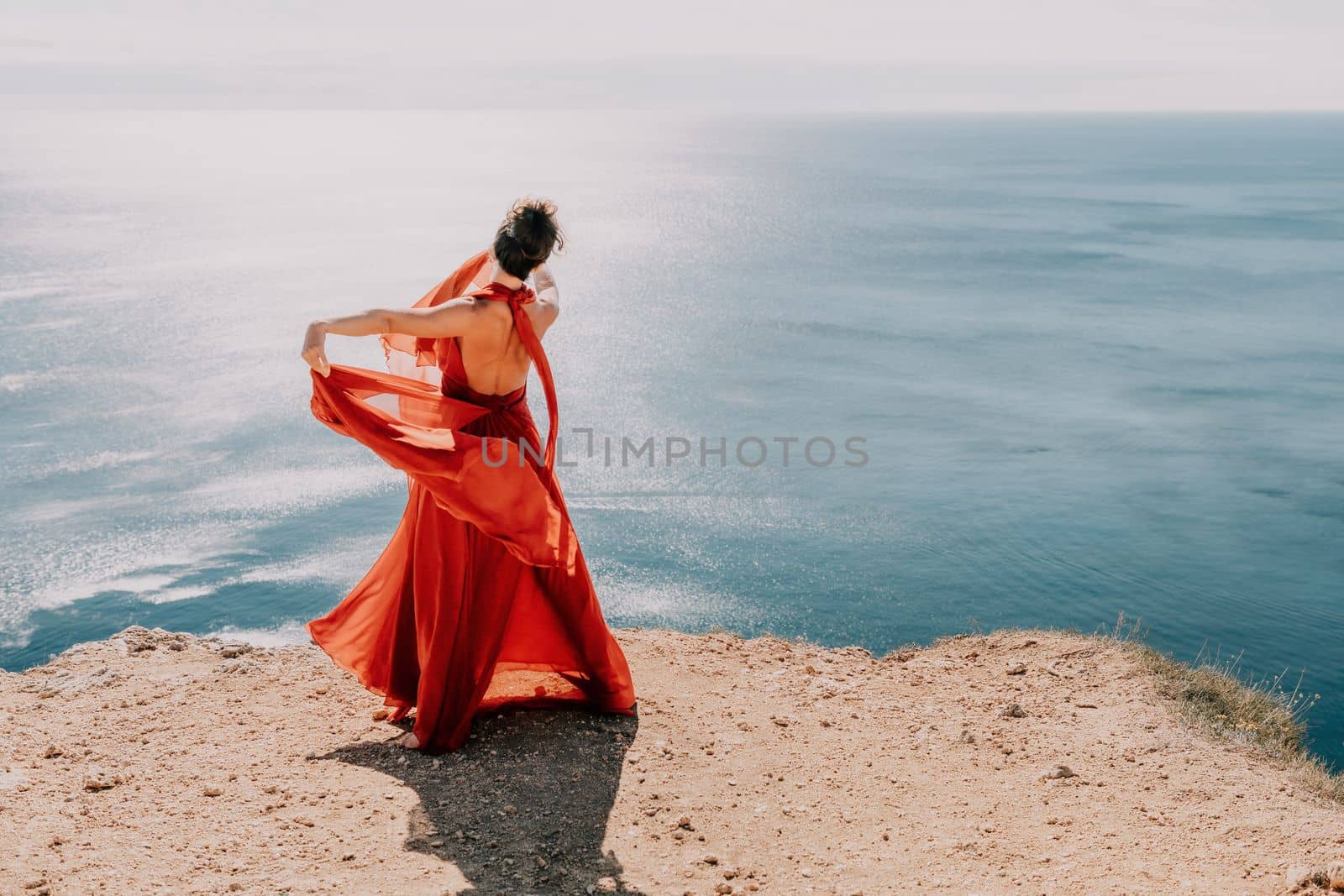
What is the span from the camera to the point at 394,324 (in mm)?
5043

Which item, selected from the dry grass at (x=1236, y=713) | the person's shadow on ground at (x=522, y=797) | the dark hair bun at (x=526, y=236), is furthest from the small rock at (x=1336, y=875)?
the dark hair bun at (x=526, y=236)

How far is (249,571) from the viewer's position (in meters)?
22.3

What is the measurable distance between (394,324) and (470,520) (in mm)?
1040

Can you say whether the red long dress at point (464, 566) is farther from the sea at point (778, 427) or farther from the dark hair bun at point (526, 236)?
the sea at point (778, 427)

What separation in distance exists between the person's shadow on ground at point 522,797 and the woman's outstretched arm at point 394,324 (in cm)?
216

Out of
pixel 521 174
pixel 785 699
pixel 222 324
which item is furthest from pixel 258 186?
pixel 785 699

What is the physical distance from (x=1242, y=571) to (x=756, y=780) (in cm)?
2117

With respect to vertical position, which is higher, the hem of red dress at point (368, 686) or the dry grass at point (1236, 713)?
the hem of red dress at point (368, 686)

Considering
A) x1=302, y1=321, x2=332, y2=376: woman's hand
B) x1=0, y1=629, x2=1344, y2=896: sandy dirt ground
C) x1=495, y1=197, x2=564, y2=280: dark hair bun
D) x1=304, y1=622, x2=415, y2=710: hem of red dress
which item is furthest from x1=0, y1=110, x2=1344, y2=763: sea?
x1=302, y1=321, x2=332, y2=376: woman's hand

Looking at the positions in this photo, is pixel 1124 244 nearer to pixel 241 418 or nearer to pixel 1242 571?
pixel 1242 571

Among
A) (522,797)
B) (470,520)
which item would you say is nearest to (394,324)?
(470,520)

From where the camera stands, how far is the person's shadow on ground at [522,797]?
468cm

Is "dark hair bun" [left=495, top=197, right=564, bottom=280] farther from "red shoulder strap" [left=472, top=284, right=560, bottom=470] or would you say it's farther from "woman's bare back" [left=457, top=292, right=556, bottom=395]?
"woman's bare back" [left=457, top=292, right=556, bottom=395]

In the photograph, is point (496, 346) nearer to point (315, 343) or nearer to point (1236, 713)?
point (315, 343)
